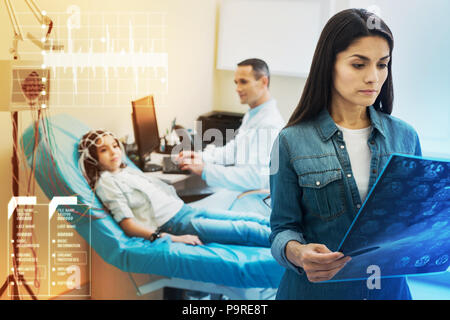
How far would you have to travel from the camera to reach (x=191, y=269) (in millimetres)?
1783

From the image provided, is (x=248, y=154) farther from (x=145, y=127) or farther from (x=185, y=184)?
(x=145, y=127)

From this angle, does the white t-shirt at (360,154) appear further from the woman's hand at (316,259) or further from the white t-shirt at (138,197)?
the white t-shirt at (138,197)

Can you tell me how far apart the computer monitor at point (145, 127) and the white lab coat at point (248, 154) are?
20 cm

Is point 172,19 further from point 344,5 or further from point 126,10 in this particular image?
point 344,5

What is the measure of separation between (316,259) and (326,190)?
7.1 inches

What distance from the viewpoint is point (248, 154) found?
5.77 ft

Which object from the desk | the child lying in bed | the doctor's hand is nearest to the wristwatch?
the child lying in bed

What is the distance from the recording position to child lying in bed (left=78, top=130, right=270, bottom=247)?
1747 millimetres

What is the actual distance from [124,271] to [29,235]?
36 centimetres

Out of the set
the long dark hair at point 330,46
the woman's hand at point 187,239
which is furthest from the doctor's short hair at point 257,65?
the woman's hand at point 187,239

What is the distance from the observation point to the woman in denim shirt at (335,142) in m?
1.12
